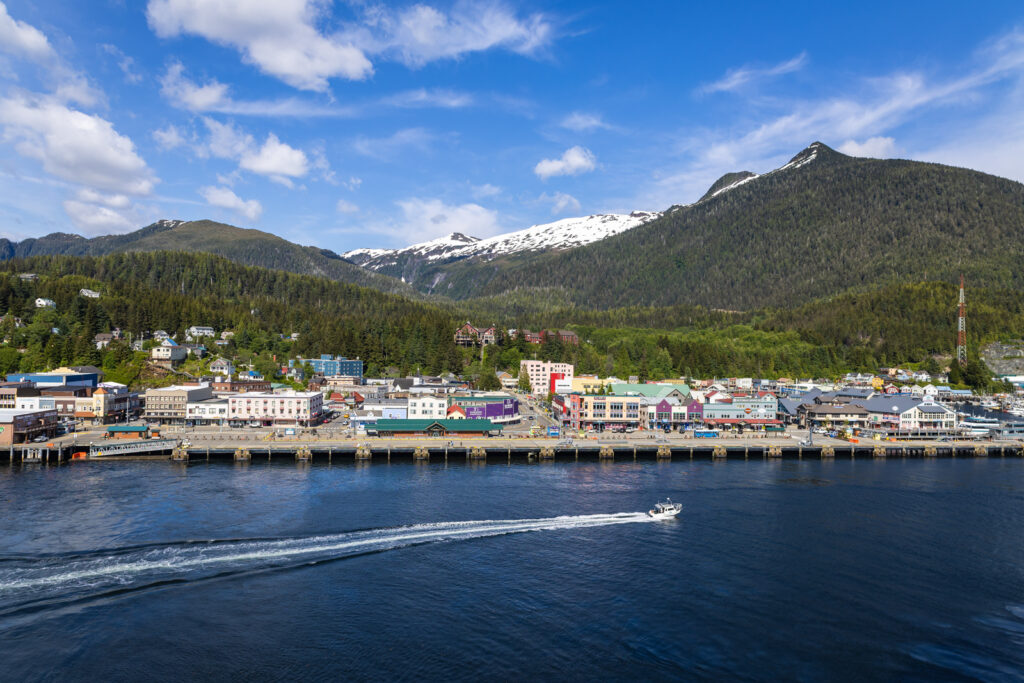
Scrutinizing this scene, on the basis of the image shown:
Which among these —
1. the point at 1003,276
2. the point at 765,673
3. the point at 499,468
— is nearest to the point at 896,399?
the point at 499,468

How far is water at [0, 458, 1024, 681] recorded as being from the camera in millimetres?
26531

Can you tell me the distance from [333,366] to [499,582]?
9316cm

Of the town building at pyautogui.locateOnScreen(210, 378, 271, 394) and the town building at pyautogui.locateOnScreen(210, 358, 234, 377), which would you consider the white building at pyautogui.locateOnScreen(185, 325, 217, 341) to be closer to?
the town building at pyautogui.locateOnScreen(210, 358, 234, 377)

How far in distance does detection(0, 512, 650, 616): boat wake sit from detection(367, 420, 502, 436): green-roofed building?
3416 cm

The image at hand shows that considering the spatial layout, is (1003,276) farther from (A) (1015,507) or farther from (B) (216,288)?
(B) (216,288)

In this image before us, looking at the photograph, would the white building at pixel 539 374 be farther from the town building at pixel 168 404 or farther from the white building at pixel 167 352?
the white building at pixel 167 352

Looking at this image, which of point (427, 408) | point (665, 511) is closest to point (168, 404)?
point (427, 408)

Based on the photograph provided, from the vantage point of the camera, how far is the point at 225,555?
36.1 metres

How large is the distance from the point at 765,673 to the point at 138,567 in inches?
1235

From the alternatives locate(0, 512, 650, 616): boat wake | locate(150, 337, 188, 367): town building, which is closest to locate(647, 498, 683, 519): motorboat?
locate(0, 512, 650, 616): boat wake

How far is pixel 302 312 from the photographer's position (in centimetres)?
14788

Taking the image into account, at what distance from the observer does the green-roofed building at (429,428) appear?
3022 inches

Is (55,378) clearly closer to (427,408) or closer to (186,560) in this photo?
(427,408)

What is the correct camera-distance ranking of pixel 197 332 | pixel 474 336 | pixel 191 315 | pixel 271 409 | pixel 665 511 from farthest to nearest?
pixel 474 336
pixel 191 315
pixel 197 332
pixel 271 409
pixel 665 511
